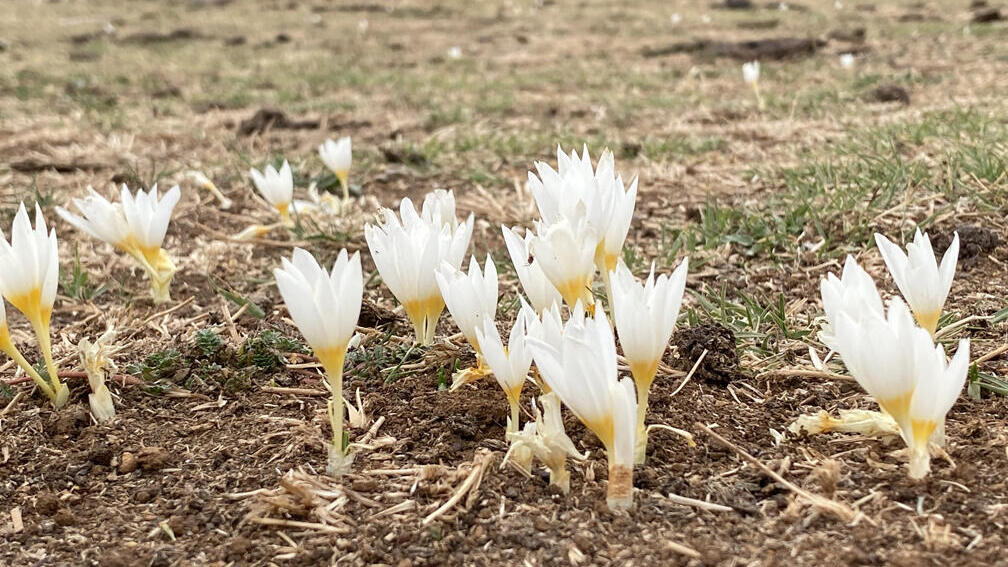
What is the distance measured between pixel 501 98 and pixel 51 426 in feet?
17.8

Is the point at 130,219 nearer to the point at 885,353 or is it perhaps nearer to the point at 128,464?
the point at 128,464

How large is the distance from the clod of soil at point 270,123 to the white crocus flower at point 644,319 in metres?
4.87

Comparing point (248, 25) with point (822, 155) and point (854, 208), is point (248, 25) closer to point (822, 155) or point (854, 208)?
point (822, 155)

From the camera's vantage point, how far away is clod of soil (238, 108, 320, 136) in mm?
6133

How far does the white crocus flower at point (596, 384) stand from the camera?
1.48 metres

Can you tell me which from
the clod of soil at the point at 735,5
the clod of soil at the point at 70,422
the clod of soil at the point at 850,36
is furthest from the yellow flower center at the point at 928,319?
the clod of soil at the point at 735,5

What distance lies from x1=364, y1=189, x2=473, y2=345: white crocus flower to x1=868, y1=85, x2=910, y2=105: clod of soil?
15.0 ft

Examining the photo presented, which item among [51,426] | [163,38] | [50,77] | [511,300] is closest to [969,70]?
[511,300]

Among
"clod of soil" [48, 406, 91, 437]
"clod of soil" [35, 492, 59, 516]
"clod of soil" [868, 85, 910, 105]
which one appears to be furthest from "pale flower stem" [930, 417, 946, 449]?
"clod of soil" [868, 85, 910, 105]

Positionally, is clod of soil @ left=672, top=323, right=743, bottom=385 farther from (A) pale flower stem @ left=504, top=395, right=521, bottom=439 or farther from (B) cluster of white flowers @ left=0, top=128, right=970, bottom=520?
(A) pale flower stem @ left=504, top=395, right=521, bottom=439

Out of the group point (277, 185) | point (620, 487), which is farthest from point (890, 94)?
point (620, 487)

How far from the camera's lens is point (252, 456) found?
1904mm

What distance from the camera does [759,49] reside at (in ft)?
28.8

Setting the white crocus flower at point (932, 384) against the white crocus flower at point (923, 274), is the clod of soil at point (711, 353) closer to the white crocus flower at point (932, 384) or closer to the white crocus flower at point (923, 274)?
the white crocus flower at point (923, 274)
